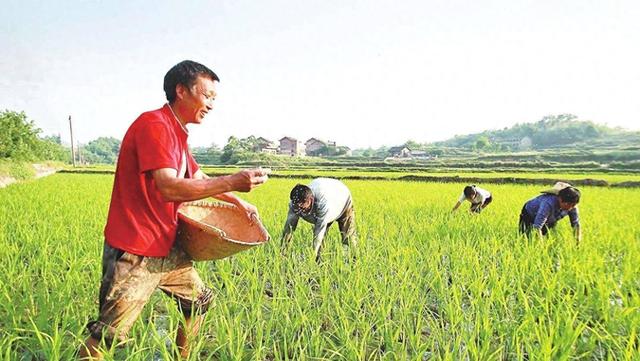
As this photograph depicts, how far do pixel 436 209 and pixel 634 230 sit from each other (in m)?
2.63

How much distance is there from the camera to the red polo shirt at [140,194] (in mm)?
1385

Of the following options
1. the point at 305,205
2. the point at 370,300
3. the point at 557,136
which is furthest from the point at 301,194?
the point at 557,136

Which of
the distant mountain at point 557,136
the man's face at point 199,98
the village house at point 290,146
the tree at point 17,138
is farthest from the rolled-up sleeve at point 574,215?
the distant mountain at point 557,136

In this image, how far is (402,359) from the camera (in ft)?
5.24

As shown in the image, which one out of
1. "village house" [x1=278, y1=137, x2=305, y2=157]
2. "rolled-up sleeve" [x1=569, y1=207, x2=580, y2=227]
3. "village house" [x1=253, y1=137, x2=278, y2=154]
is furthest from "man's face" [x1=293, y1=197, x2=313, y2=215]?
"village house" [x1=278, y1=137, x2=305, y2=157]

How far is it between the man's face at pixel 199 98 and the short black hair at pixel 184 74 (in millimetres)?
19

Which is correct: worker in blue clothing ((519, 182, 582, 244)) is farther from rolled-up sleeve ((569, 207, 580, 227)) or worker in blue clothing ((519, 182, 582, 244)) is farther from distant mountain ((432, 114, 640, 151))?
distant mountain ((432, 114, 640, 151))

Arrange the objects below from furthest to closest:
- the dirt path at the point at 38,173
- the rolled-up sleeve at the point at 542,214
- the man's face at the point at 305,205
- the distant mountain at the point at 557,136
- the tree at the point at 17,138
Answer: the distant mountain at the point at 557,136 → the tree at the point at 17,138 → the dirt path at the point at 38,173 → the rolled-up sleeve at the point at 542,214 → the man's face at the point at 305,205

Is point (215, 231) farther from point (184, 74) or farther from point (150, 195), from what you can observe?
point (184, 74)

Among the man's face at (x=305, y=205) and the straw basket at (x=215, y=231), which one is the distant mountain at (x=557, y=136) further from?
the straw basket at (x=215, y=231)

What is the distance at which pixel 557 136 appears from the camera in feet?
257

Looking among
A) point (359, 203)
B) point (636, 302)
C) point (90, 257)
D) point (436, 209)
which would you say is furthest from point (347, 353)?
point (359, 203)

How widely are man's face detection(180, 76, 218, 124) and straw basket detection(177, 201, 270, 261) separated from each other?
0.41 metres

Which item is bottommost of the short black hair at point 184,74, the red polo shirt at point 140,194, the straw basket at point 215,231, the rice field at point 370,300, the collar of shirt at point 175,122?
the rice field at point 370,300
